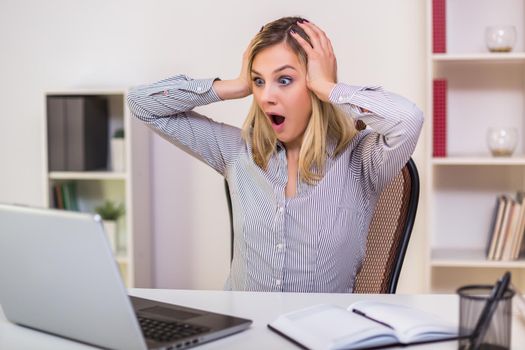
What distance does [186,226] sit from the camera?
350cm

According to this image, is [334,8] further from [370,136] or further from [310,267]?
[310,267]

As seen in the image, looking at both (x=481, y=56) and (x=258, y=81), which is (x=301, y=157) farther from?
(x=481, y=56)

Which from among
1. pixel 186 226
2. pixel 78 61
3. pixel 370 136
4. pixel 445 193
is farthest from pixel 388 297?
pixel 78 61

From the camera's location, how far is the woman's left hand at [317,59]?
6.40ft

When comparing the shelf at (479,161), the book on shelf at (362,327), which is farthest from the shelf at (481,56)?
the book on shelf at (362,327)

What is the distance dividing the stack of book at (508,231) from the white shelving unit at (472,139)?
8 cm

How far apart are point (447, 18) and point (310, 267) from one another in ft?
5.57

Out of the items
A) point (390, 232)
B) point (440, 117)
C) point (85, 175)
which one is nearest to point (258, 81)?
point (390, 232)

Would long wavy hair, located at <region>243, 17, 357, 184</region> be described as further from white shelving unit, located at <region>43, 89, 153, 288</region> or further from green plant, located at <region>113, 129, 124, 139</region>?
green plant, located at <region>113, 129, 124, 139</region>

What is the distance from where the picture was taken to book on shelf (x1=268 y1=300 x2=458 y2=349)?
120 centimetres

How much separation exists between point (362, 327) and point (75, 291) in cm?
44

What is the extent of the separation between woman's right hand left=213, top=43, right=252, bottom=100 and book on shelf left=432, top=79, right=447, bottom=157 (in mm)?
1158

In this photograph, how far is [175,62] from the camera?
343 centimetres

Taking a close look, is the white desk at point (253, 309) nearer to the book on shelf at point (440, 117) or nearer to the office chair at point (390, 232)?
the office chair at point (390, 232)
